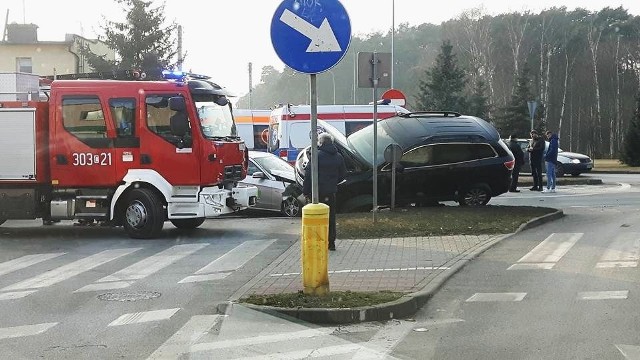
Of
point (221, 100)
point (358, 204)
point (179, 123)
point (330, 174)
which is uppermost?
point (221, 100)

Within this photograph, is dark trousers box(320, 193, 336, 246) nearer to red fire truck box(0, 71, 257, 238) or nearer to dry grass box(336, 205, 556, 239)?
dry grass box(336, 205, 556, 239)

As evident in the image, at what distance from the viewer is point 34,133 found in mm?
14938

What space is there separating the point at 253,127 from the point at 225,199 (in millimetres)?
17395

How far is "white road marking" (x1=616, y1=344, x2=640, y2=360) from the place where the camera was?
A: 6527mm

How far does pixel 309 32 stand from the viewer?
27.1 ft

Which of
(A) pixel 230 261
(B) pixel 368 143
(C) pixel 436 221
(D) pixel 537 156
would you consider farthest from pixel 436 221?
(D) pixel 537 156

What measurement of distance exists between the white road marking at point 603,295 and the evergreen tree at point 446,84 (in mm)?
40343

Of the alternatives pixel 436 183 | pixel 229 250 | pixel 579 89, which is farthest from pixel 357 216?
pixel 579 89

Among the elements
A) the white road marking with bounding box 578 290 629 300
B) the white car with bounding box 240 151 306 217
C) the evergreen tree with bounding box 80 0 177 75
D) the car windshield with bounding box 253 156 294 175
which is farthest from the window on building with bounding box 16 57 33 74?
the white road marking with bounding box 578 290 629 300

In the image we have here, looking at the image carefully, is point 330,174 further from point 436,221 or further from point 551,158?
point 551,158

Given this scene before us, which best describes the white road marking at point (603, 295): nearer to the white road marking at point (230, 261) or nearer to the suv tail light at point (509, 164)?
the white road marking at point (230, 261)

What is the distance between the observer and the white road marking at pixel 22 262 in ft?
37.9

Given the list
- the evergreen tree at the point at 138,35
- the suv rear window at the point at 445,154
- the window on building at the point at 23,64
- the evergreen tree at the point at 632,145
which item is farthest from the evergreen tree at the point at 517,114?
the suv rear window at the point at 445,154

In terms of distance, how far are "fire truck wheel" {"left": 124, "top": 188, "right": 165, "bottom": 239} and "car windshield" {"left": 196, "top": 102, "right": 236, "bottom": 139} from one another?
4.77 feet
